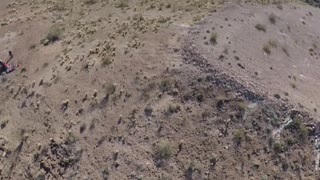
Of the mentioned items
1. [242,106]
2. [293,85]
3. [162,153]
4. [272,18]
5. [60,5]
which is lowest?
[60,5]

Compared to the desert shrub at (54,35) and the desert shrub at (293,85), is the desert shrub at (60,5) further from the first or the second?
the desert shrub at (293,85)

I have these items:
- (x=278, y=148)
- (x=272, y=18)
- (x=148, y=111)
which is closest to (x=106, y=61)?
(x=148, y=111)

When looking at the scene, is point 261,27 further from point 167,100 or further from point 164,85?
point 167,100

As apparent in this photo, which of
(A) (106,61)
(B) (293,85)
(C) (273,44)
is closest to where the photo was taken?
(B) (293,85)

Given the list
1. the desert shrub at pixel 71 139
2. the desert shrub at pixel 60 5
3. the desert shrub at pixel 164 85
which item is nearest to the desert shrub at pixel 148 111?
the desert shrub at pixel 164 85

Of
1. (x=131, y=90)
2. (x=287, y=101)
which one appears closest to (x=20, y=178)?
(x=131, y=90)

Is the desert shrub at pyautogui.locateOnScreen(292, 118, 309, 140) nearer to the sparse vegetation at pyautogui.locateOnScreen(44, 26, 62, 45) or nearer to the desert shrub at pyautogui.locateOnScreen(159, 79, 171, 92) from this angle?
the desert shrub at pyautogui.locateOnScreen(159, 79, 171, 92)

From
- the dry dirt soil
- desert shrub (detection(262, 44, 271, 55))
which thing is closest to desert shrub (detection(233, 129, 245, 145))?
the dry dirt soil

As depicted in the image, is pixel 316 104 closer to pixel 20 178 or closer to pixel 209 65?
pixel 209 65
